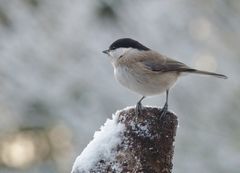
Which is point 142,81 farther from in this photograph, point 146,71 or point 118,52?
point 118,52

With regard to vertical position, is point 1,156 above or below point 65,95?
below

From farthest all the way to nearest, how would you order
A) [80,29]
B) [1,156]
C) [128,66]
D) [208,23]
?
1. [208,23]
2. [80,29]
3. [1,156]
4. [128,66]

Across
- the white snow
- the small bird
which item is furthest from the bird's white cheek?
the white snow

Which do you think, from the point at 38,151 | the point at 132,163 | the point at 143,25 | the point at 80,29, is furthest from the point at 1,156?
the point at 132,163

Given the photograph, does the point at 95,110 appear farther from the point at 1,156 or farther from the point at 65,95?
the point at 1,156

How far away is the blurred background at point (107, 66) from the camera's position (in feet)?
27.6

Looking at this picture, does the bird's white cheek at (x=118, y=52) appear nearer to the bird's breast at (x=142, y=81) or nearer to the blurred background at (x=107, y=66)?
the bird's breast at (x=142, y=81)

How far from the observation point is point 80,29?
9.11 metres

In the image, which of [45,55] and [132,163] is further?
[45,55]

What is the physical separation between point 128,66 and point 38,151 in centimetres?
337

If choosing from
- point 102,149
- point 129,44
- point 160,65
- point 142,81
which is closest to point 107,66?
point 129,44

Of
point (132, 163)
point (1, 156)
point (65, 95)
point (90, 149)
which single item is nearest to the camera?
point (132, 163)

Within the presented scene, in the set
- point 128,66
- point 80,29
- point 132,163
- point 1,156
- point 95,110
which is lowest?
point 132,163

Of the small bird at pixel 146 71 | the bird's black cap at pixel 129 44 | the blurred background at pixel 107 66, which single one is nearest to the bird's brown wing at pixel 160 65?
the small bird at pixel 146 71
